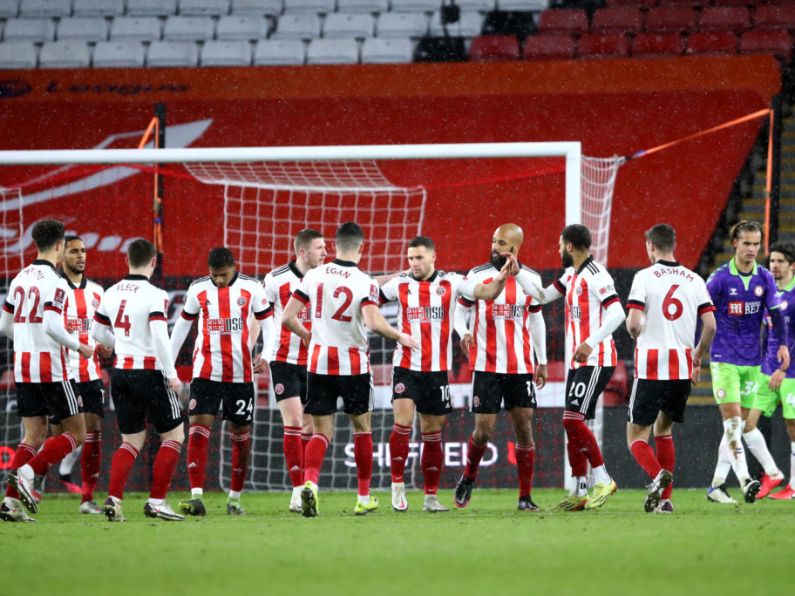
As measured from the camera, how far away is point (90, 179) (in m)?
18.2

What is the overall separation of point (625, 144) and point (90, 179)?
7.61 m

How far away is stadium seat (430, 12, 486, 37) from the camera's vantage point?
1864 centimetres

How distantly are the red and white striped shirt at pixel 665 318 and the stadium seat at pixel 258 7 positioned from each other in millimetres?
12213

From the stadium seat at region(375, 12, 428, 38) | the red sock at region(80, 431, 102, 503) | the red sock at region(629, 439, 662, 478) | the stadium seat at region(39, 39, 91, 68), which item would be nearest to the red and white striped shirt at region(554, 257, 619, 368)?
the red sock at region(629, 439, 662, 478)

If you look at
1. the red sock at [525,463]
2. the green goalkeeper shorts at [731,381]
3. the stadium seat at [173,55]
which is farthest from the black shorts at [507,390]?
the stadium seat at [173,55]

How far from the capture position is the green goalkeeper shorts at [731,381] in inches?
378

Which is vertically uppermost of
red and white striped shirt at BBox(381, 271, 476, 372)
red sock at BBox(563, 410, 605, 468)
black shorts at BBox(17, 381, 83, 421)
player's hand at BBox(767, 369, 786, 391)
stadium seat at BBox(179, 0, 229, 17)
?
stadium seat at BBox(179, 0, 229, 17)

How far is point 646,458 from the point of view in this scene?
852 centimetres

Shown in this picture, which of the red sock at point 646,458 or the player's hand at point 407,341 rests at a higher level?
the player's hand at point 407,341

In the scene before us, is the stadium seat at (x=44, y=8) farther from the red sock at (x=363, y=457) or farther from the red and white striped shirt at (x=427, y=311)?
the red sock at (x=363, y=457)

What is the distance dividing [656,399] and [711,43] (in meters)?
10.6

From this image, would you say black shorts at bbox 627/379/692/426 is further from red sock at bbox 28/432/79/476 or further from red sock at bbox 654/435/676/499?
red sock at bbox 28/432/79/476

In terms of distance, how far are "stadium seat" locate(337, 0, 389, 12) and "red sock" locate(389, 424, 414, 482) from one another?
1172 centimetres

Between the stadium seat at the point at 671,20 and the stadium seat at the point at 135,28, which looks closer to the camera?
the stadium seat at the point at 671,20
